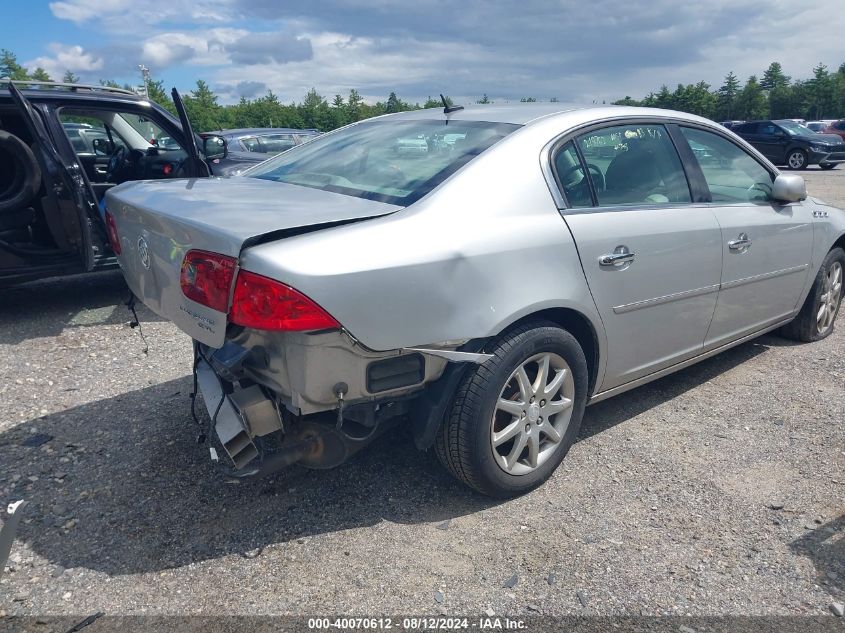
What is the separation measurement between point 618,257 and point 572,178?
0.41 metres

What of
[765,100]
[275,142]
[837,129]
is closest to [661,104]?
[765,100]

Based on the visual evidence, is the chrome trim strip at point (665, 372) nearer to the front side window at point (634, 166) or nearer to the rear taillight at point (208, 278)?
the front side window at point (634, 166)

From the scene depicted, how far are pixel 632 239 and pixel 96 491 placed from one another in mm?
2669

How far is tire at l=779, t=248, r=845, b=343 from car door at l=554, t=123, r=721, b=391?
1.56m

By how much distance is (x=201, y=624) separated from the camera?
2.18 meters

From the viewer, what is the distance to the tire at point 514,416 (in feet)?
8.54

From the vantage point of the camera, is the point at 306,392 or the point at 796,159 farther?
the point at 796,159

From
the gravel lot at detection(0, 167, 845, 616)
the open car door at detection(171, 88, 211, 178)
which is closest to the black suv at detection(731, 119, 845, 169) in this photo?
the open car door at detection(171, 88, 211, 178)

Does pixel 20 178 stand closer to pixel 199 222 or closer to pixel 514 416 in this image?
pixel 199 222

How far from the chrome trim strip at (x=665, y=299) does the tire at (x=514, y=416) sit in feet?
1.11

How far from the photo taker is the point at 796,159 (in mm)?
22250

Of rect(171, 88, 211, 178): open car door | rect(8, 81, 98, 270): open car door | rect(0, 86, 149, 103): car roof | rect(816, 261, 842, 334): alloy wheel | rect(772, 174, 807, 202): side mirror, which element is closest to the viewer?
rect(171, 88, 211, 178): open car door

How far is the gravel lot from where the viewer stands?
7.62 ft

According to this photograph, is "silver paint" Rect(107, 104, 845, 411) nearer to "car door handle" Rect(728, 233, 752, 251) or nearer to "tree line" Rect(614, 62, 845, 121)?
"car door handle" Rect(728, 233, 752, 251)
